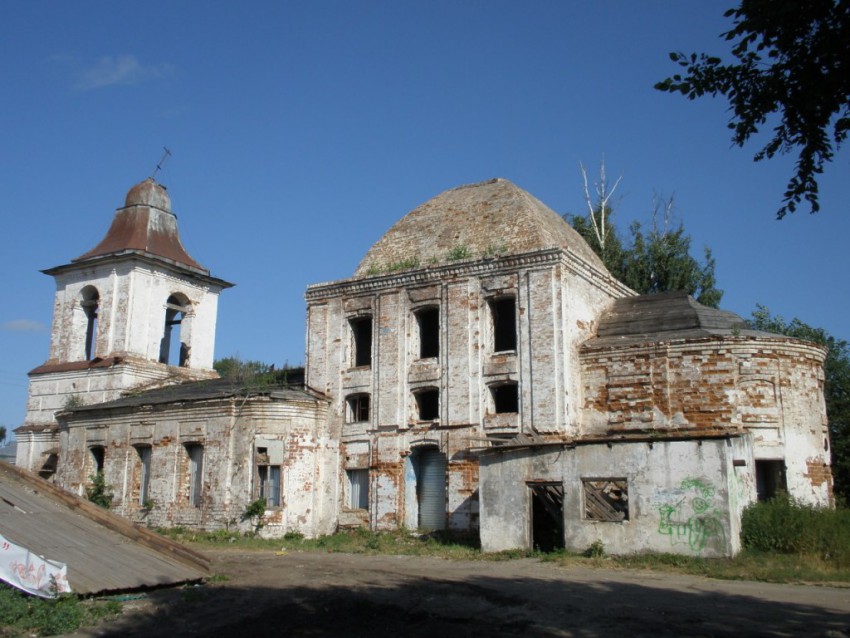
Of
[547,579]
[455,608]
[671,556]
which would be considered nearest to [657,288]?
[671,556]

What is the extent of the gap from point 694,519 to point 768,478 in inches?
210

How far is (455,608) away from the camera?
11305 millimetres

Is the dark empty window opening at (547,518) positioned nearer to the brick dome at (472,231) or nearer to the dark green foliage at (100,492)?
the brick dome at (472,231)

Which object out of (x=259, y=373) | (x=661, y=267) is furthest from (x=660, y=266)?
(x=259, y=373)

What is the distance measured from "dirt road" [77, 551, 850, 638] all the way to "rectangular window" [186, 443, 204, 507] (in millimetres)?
9048

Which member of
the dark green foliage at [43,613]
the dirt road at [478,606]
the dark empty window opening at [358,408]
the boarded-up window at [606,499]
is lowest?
the dirt road at [478,606]

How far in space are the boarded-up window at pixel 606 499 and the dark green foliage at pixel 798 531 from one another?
2659 millimetres

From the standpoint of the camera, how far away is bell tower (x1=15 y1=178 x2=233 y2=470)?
28.9 meters

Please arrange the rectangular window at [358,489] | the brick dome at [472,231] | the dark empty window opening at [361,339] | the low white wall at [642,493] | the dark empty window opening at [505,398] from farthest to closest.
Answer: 1. the dark empty window opening at [361,339]
2. the brick dome at [472,231]
3. the rectangular window at [358,489]
4. the dark empty window opening at [505,398]
5. the low white wall at [642,493]

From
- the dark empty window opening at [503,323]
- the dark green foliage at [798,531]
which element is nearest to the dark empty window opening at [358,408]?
the dark empty window opening at [503,323]

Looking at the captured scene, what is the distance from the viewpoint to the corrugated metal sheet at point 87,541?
11.2m

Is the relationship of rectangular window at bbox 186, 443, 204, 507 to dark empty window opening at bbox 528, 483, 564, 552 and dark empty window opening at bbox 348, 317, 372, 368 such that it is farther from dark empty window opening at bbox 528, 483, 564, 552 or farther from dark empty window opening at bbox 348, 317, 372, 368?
dark empty window opening at bbox 528, 483, 564, 552

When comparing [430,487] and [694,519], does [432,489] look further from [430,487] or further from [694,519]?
[694,519]

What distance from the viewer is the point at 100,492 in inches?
1006
